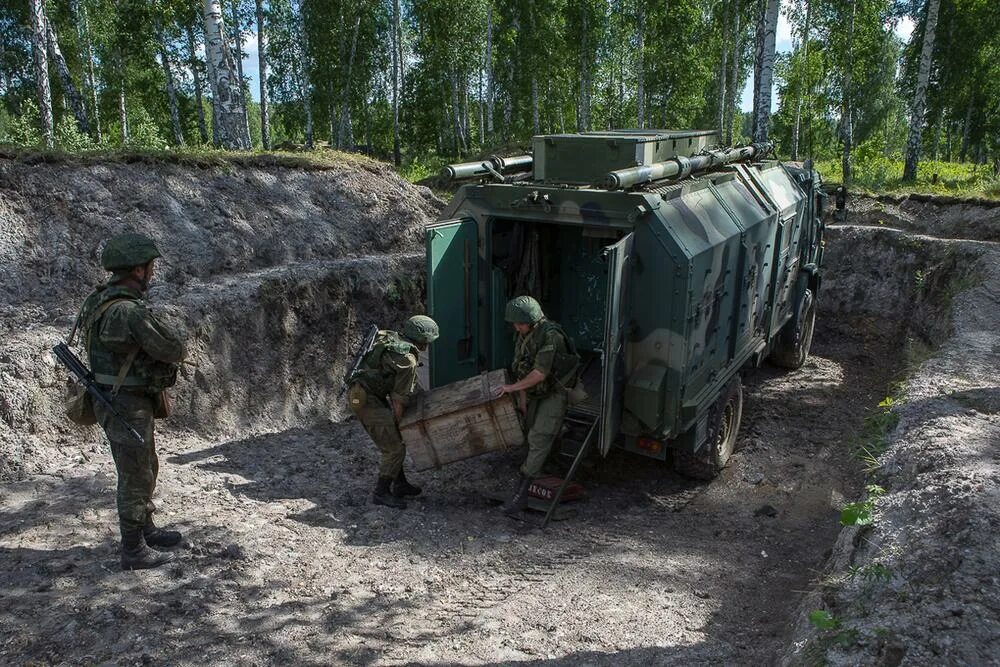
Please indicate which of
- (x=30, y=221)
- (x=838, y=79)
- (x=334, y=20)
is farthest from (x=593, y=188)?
(x=838, y=79)

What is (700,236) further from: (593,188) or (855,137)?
(855,137)

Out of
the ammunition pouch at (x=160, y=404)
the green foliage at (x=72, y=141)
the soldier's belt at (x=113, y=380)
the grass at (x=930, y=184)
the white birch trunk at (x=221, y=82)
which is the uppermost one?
the white birch trunk at (x=221, y=82)

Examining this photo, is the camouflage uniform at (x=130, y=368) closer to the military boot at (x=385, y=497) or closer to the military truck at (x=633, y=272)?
the military boot at (x=385, y=497)

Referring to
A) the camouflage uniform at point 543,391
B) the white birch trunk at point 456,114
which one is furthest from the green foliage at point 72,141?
the white birch trunk at point 456,114

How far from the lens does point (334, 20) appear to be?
72.6ft

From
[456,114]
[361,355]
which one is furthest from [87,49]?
[361,355]

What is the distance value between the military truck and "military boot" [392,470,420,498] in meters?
0.96

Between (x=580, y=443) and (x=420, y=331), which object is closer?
(x=420, y=331)

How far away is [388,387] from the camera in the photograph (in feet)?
16.5

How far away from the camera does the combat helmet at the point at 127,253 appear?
393cm

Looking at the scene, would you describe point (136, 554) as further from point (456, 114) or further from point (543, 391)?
point (456, 114)

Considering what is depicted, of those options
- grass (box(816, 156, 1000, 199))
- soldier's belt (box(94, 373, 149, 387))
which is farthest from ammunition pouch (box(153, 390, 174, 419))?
Answer: grass (box(816, 156, 1000, 199))

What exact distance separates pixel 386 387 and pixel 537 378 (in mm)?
1075

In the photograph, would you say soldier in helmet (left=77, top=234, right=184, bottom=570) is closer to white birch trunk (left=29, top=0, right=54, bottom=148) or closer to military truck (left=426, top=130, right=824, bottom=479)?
military truck (left=426, top=130, right=824, bottom=479)
